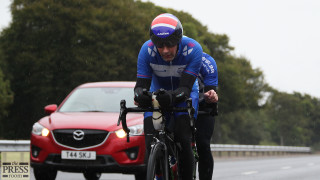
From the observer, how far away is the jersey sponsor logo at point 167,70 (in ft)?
18.0

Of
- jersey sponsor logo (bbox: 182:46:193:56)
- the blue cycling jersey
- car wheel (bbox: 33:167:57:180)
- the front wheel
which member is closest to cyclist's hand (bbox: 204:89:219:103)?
the blue cycling jersey

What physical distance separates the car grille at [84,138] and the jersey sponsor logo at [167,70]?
368 cm

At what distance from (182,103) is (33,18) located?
114ft

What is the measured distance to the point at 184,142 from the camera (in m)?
5.42

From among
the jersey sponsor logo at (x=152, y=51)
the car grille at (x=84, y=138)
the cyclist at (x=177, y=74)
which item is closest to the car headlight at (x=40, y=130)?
the car grille at (x=84, y=138)

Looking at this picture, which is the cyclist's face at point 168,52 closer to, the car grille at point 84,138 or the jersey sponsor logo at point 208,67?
the jersey sponsor logo at point 208,67

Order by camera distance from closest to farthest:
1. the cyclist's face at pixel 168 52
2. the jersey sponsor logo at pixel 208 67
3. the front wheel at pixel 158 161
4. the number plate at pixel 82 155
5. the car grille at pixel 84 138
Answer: the front wheel at pixel 158 161, the cyclist's face at pixel 168 52, the jersey sponsor logo at pixel 208 67, the number plate at pixel 82 155, the car grille at pixel 84 138

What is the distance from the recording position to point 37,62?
1476 inches

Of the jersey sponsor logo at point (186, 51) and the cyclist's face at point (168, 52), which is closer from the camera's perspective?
the cyclist's face at point (168, 52)

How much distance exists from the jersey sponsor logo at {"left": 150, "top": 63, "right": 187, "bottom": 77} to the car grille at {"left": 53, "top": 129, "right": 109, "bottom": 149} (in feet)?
12.1

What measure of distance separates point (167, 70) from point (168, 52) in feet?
0.95

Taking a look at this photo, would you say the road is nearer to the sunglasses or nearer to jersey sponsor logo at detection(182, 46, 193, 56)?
jersey sponsor logo at detection(182, 46, 193, 56)

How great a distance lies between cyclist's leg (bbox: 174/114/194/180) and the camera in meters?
5.42

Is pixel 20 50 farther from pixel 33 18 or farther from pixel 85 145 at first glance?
pixel 85 145
